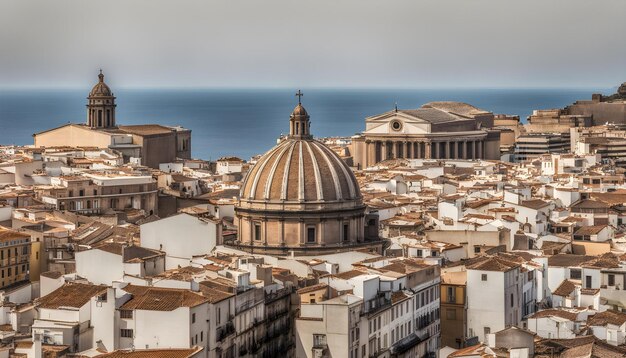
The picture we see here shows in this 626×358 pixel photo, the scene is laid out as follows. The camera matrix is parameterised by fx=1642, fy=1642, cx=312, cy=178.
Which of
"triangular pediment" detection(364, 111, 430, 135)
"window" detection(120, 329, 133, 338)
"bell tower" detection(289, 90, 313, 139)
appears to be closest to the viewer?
"window" detection(120, 329, 133, 338)

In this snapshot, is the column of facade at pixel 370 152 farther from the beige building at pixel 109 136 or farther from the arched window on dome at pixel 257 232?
the arched window on dome at pixel 257 232

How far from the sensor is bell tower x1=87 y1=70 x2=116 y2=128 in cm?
9706

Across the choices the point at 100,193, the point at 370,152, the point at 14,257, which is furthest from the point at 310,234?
the point at 370,152

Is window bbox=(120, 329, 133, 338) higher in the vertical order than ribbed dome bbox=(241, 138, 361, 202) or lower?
lower

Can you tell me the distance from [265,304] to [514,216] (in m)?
20.2

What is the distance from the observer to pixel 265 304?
1668 inches

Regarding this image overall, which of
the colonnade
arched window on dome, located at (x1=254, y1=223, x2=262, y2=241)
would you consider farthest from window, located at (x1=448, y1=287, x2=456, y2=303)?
the colonnade

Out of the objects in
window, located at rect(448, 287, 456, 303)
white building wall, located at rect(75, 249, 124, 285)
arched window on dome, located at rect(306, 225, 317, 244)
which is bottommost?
window, located at rect(448, 287, 456, 303)

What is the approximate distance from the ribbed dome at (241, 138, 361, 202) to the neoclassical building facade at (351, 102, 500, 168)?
57.7m

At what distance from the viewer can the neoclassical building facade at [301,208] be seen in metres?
53.2

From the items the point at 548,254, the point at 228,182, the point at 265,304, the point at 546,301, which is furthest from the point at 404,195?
the point at 265,304

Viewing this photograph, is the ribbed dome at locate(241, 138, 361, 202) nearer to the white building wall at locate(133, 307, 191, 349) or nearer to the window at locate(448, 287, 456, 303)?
the window at locate(448, 287, 456, 303)

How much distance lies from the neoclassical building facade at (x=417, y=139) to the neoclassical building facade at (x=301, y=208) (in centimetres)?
5791

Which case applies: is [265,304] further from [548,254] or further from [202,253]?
[548,254]
